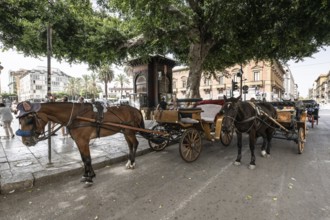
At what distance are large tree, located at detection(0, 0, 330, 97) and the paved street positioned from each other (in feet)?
19.1

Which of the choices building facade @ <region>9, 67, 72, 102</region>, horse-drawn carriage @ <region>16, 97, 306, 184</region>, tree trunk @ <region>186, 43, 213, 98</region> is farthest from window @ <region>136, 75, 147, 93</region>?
building facade @ <region>9, 67, 72, 102</region>

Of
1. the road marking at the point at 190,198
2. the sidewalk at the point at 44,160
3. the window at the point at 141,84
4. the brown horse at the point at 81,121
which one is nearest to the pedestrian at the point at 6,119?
the sidewalk at the point at 44,160

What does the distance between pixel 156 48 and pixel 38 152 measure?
31.0 ft

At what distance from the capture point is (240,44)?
10.5m

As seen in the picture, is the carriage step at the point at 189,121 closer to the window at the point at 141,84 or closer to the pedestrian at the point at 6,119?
the pedestrian at the point at 6,119

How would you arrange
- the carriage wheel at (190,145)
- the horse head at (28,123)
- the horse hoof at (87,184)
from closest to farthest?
the horse head at (28,123) → the horse hoof at (87,184) → the carriage wheel at (190,145)

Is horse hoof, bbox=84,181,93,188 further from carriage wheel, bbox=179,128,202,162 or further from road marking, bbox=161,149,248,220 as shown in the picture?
carriage wheel, bbox=179,128,202,162

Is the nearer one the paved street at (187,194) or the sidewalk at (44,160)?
the paved street at (187,194)

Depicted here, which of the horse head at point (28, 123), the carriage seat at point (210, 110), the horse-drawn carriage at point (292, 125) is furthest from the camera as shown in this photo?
the carriage seat at point (210, 110)

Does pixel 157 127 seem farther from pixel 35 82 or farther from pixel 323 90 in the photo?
pixel 323 90

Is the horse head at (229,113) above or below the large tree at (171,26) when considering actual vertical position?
below

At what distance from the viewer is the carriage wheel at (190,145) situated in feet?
18.1

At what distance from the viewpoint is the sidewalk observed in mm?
4238

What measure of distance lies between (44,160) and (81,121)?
235 centimetres
